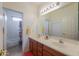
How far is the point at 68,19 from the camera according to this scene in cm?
171

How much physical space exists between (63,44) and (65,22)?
16.9 inches

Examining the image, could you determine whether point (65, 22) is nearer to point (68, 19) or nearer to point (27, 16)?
point (68, 19)

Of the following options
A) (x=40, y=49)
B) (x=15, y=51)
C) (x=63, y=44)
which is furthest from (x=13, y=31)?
(x=63, y=44)

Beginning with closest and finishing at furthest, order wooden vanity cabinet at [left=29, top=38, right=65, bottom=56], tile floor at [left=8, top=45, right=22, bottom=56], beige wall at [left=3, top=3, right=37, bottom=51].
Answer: wooden vanity cabinet at [left=29, top=38, right=65, bottom=56] < tile floor at [left=8, top=45, right=22, bottom=56] < beige wall at [left=3, top=3, right=37, bottom=51]

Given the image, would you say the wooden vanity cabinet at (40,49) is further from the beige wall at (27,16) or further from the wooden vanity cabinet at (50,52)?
the beige wall at (27,16)

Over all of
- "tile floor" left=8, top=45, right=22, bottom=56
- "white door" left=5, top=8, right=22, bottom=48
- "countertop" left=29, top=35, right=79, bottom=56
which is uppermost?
"white door" left=5, top=8, right=22, bottom=48

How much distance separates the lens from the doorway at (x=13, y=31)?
164 centimetres

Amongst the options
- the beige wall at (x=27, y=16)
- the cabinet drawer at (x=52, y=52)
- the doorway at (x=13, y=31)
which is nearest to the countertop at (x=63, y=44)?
the cabinet drawer at (x=52, y=52)

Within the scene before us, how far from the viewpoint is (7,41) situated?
1.71m

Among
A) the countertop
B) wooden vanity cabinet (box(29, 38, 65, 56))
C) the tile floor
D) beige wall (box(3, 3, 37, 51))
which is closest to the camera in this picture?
the countertop

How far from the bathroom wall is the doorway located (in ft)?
2.23

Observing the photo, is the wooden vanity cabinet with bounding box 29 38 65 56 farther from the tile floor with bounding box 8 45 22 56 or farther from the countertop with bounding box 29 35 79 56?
the tile floor with bounding box 8 45 22 56

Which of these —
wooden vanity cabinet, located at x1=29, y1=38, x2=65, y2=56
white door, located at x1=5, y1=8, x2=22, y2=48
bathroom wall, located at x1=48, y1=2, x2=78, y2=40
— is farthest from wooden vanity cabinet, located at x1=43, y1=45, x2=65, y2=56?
white door, located at x1=5, y1=8, x2=22, y2=48

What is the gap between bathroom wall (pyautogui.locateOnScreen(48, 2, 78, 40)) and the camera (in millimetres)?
1623
